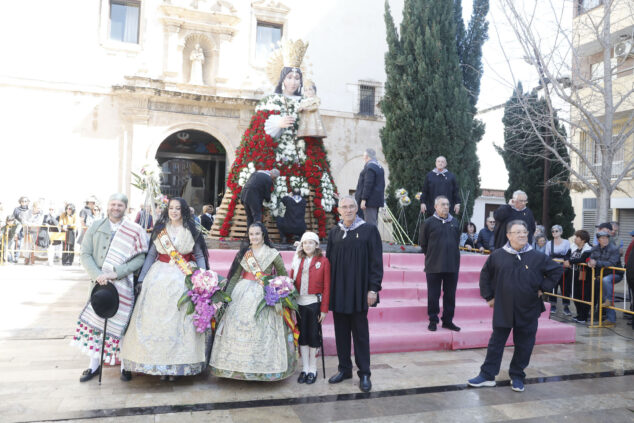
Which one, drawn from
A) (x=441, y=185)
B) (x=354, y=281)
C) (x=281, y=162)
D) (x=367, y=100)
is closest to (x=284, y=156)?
(x=281, y=162)

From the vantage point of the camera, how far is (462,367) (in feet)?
18.1

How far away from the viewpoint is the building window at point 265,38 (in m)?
17.9

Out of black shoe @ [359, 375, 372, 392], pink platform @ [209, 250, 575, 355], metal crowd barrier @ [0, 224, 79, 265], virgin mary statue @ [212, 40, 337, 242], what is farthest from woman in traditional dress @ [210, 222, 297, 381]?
metal crowd barrier @ [0, 224, 79, 265]

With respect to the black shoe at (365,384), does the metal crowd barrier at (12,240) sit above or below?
above

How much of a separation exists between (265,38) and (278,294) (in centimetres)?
1537

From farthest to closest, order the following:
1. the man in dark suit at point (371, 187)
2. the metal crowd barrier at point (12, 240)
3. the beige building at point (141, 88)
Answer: the beige building at point (141, 88)
the metal crowd barrier at point (12, 240)
the man in dark suit at point (371, 187)

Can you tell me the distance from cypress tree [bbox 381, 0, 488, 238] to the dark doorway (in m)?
6.81

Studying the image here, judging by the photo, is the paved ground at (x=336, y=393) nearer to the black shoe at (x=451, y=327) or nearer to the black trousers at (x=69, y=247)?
the black shoe at (x=451, y=327)

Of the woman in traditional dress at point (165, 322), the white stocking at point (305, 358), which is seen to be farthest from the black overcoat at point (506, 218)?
the woman in traditional dress at point (165, 322)

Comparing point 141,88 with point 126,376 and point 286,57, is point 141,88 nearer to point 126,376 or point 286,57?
point 286,57

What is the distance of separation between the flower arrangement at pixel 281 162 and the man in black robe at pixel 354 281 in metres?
4.36

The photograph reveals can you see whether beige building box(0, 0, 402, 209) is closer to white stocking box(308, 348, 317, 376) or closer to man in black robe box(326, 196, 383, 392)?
man in black robe box(326, 196, 383, 392)

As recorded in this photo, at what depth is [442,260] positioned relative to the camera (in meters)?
6.19

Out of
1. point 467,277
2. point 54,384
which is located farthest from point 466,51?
point 54,384
